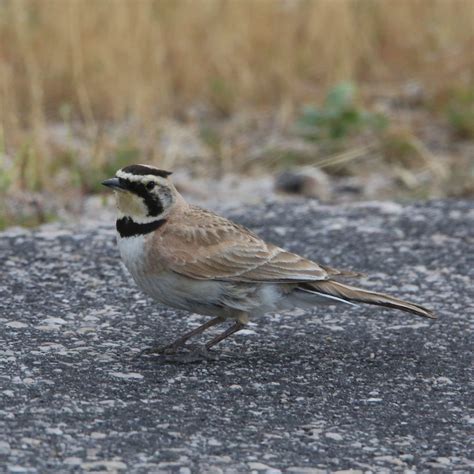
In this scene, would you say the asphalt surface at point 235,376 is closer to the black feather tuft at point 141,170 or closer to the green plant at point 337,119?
the black feather tuft at point 141,170

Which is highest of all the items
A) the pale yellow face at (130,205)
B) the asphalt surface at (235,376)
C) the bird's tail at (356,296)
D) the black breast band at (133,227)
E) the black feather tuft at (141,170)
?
the black feather tuft at (141,170)

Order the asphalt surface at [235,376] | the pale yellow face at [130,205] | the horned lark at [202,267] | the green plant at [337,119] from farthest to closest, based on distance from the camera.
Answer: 1. the green plant at [337,119]
2. the pale yellow face at [130,205]
3. the horned lark at [202,267]
4. the asphalt surface at [235,376]

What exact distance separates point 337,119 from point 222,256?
5563 mm

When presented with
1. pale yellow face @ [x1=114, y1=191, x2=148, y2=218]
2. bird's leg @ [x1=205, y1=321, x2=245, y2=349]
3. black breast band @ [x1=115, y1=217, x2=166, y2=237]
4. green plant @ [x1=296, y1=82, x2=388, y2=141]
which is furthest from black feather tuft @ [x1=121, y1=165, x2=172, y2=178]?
green plant @ [x1=296, y1=82, x2=388, y2=141]

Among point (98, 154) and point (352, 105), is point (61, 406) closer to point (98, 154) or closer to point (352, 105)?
point (98, 154)

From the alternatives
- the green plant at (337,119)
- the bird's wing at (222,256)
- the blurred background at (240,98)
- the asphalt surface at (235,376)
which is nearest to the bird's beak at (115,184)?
the bird's wing at (222,256)

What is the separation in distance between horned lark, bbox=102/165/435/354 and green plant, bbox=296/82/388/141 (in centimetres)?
528

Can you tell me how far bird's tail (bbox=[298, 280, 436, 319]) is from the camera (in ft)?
17.9

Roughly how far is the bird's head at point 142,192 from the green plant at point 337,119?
5410 mm

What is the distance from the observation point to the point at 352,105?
11.0 m

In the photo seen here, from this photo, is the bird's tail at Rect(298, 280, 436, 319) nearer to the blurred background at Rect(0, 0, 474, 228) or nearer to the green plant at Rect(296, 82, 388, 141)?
the blurred background at Rect(0, 0, 474, 228)

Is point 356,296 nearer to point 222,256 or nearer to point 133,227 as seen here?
point 222,256

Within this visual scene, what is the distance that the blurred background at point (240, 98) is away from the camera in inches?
391

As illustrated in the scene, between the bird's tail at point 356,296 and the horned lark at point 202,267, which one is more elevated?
the horned lark at point 202,267
